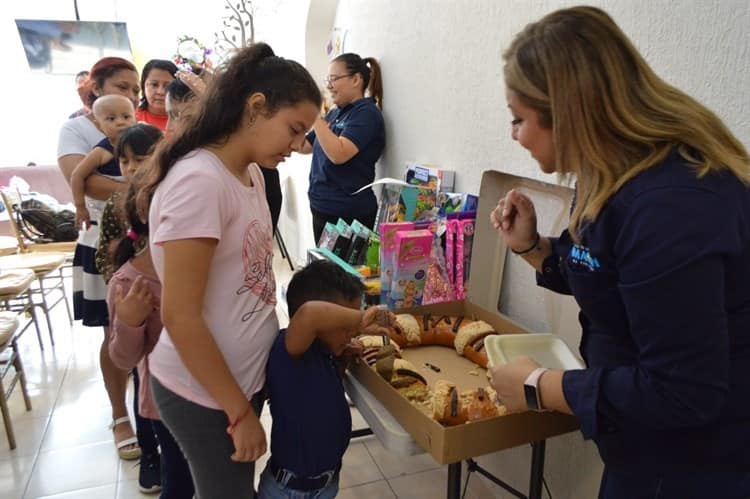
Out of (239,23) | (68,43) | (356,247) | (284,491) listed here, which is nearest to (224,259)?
(284,491)

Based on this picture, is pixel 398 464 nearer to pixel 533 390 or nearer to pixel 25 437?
pixel 533 390

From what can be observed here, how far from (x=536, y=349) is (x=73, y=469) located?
1941mm

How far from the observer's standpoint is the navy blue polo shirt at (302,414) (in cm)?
105

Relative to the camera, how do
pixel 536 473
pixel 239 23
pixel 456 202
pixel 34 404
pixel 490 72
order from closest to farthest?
pixel 536 473 → pixel 490 72 → pixel 456 202 → pixel 34 404 → pixel 239 23

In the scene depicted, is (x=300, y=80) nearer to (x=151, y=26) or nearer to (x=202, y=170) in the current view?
(x=202, y=170)

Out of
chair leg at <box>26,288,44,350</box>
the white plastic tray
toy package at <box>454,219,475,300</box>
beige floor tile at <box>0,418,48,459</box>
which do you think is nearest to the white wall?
toy package at <box>454,219,475,300</box>

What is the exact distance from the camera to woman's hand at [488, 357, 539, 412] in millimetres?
802

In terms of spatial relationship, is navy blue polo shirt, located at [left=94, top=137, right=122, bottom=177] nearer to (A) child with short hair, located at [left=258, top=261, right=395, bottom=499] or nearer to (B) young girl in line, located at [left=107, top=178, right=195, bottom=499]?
(B) young girl in line, located at [left=107, top=178, right=195, bottom=499]

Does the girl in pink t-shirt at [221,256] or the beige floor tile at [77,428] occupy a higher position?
the girl in pink t-shirt at [221,256]

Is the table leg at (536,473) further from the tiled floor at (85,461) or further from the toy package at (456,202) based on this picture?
the toy package at (456,202)

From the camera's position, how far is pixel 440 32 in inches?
78.2

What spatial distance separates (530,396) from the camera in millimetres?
784

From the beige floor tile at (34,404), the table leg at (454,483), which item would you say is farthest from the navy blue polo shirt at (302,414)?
the beige floor tile at (34,404)

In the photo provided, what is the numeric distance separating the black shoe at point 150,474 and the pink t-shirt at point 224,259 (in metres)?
1.15
